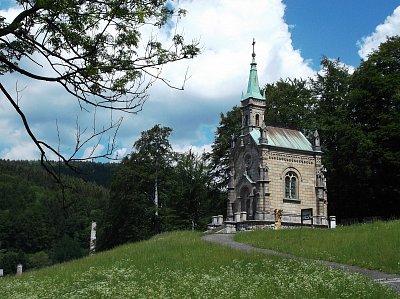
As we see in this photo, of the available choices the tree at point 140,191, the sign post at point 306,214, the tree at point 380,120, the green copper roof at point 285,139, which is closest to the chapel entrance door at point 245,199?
the green copper roof at point 285,139

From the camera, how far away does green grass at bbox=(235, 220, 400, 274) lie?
19433 millimetres

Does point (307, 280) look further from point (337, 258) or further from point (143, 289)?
point (337, 258)

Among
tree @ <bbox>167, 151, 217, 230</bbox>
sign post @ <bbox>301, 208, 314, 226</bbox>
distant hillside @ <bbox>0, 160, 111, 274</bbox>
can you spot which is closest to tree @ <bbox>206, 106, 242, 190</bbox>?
tree @ <bbox>167, 151, 217, 230</bbox>

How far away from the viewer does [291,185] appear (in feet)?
150

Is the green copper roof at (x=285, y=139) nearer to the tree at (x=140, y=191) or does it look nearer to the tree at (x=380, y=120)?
the tree at (x=380, y=120)

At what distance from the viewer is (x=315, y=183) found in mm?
46500

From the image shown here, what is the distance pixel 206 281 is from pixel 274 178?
32045mm

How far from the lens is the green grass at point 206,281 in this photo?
11922 mm

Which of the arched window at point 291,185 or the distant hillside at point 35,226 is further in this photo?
the distant hillside at point 35,226

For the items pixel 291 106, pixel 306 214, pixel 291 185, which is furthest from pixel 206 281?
pixel 291 106

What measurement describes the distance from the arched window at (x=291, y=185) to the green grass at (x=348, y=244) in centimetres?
1525

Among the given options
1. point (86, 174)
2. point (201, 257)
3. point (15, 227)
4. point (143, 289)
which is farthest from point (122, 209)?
point (15, 227)

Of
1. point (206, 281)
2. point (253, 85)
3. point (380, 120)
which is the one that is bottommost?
point (206, 281)

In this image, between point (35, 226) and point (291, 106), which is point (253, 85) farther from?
point (35, 226)
